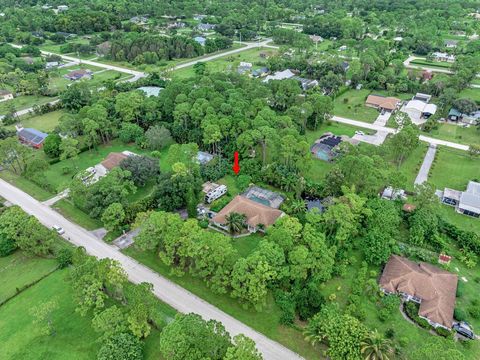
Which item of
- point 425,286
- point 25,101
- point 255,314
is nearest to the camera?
point 255,314

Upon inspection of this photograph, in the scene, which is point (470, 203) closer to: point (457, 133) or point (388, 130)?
point (388, 130)

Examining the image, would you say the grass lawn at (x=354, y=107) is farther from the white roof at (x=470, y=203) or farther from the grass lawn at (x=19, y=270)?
the grass lawn at (x=19, y=270)

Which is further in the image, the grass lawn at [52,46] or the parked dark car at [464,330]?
the grass lawn at [52,46]

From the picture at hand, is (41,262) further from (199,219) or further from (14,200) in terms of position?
(199,219)

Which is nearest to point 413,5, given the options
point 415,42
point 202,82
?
point 415,42

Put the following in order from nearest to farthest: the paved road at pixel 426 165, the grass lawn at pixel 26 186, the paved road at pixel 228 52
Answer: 1. the grass lawn at pixel 26 186
2. the paved road at pixel 426 165
3. the paved road at pixel 228 52

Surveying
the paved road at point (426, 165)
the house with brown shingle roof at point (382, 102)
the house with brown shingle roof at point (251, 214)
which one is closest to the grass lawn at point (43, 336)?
the house with brown shingle roof at point (251, 214)

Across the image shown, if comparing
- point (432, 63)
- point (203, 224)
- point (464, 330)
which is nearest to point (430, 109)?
point (432, 63)
